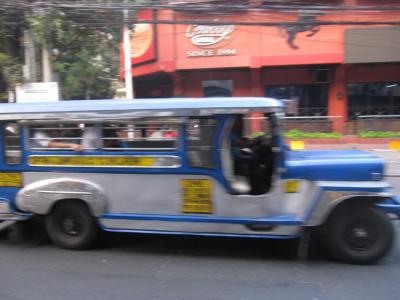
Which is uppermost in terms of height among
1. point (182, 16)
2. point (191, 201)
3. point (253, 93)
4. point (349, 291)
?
point (182, 16)

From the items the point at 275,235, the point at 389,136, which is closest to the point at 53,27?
the point at 275,235

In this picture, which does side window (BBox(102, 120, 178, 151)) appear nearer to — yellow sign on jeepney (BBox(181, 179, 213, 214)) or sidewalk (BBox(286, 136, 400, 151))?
yellow sign on jeepney (BBox(181, 179, 213, 214))

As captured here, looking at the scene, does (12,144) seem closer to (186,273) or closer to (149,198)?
(149,198)

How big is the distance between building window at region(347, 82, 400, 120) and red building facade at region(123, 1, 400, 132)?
0.05 meters

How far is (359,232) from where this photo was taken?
5.03 m

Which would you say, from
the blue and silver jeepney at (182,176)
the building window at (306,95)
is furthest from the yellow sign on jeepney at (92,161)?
the building window at (306,95)

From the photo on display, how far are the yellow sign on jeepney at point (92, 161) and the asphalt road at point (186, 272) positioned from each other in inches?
43.2

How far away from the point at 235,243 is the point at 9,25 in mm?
10408

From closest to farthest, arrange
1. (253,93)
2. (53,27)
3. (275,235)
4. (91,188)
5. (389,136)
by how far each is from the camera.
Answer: (275,235) → (91,188) → (53,27) → (389,136) → (253,93)

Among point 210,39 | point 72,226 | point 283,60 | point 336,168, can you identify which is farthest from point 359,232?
point 210,39

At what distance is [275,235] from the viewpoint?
509 cm

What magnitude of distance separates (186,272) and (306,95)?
64.6 ft

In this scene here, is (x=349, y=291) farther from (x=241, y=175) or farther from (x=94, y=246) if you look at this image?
(x=94, y=246)

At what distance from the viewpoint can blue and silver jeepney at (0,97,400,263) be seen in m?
5.02
